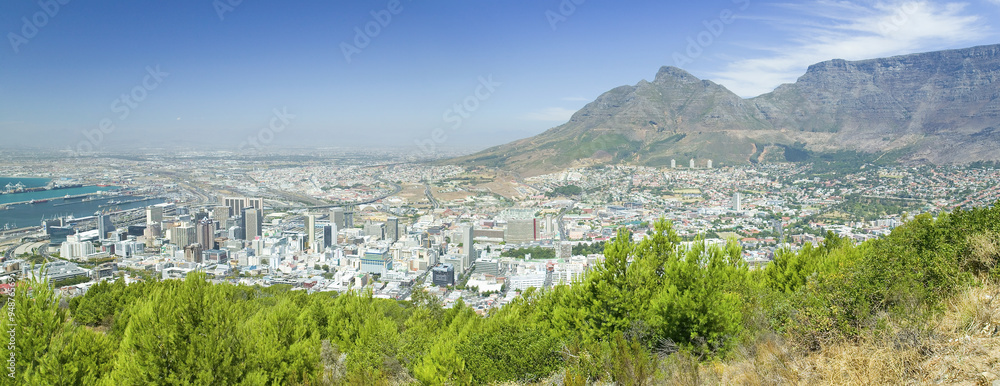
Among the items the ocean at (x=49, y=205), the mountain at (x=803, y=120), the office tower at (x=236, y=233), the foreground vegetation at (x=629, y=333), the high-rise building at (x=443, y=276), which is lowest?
the high-rise building at (x=443, y=276)

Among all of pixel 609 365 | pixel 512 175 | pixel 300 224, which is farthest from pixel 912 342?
pixel 512 175

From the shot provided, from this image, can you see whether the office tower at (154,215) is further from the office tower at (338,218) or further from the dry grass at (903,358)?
the dry grass at (903,358)

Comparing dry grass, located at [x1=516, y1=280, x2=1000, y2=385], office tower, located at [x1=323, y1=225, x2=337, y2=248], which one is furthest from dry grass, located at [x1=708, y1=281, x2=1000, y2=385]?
office tower, located at [x1=323, y1=225, x2=337, y2=248]

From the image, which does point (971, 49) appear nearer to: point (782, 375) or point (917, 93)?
point (917, 93)

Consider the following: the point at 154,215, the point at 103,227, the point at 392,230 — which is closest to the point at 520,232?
the point at 392,230

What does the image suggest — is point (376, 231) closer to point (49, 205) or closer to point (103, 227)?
point (103, 227)

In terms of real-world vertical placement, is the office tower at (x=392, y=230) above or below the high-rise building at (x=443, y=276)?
above

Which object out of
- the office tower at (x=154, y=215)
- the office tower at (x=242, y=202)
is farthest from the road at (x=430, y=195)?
the office tower at (x=154, y=215)

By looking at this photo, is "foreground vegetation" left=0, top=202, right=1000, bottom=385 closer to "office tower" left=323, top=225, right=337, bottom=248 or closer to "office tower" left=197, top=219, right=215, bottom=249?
"office tower" left=323, top=225, right=337, bottom=248
